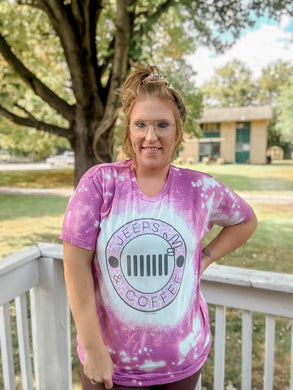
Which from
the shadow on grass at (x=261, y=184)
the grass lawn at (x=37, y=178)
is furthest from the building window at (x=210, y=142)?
the grass lawn at (x=37, y=178)

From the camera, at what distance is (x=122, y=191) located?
759 mm

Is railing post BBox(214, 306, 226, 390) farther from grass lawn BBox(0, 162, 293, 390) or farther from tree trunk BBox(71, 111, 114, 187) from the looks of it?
tree trunk BBox(71, 111, 114, 187)

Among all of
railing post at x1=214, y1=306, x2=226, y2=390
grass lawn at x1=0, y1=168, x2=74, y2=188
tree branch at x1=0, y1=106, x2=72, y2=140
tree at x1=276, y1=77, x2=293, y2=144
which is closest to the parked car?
grass lawn at x1=0, y1=168, x2=74, y2=188

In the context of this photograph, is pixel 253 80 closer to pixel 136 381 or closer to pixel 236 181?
pixel 236 181

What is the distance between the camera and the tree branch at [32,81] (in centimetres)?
364

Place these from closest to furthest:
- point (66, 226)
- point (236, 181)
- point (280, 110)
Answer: point (66, 226)
point (280, 110)
point (236, 181)

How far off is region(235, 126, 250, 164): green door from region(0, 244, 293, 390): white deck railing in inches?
156

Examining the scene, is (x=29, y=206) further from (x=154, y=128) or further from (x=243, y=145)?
(x=154, y=128)

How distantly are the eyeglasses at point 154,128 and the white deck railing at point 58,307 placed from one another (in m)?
0.52

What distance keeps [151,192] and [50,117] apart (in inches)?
246

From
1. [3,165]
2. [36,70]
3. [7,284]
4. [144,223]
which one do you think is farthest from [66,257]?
[3,165]

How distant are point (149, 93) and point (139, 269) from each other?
40 cm

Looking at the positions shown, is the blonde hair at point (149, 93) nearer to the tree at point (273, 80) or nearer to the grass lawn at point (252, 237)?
the grass lawn at point (252, 237)

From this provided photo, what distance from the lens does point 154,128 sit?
2.50ft
